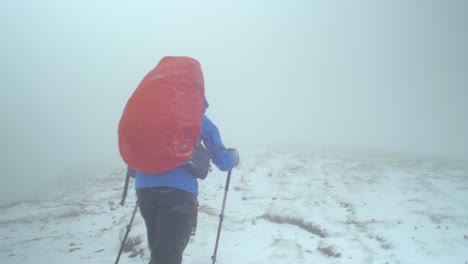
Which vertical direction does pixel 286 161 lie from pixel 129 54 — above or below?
below

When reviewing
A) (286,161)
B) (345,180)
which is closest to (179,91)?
(345,180)

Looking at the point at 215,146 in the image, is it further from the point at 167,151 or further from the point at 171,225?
the point at 171,225

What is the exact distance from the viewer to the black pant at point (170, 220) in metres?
4.26

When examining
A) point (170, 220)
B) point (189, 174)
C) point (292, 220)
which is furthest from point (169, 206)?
point (292, 220)

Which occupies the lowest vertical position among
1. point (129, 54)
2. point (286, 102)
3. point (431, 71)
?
point (286, 102)

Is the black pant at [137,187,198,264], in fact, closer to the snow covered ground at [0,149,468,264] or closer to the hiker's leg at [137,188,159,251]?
the hiker's leg at [137,188,159,251]

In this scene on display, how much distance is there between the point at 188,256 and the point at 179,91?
228 inches

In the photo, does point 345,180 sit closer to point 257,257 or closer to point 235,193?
point 235,193

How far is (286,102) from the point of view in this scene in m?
162

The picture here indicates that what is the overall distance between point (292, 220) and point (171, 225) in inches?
345

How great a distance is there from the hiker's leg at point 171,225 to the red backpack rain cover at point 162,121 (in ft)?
1.33

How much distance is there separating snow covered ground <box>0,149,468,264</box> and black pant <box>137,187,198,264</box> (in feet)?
14.9

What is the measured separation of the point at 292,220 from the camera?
485 inches

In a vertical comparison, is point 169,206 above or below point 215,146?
below
